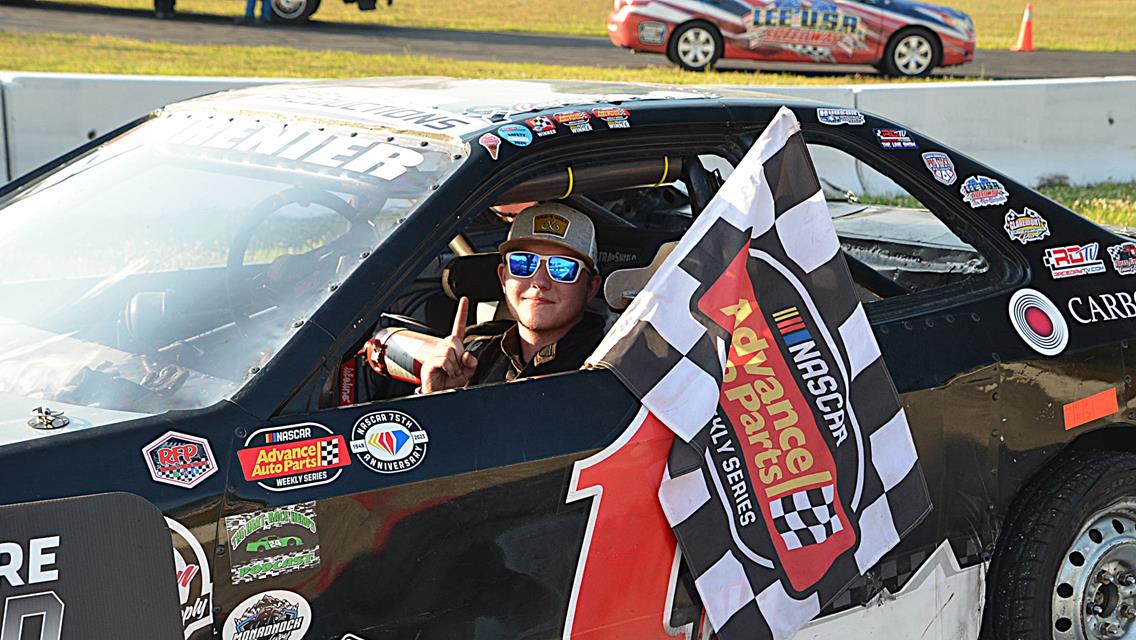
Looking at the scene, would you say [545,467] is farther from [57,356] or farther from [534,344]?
[57,356]

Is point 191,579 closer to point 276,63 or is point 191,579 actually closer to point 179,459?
point 179,459

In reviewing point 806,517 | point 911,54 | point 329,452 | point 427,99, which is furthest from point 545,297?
point 911,54

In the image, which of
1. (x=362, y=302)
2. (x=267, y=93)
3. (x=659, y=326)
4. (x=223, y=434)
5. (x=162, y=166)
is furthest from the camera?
(x=267, y=93)

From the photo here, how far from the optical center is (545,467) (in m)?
2.55

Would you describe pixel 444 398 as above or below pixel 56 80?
above

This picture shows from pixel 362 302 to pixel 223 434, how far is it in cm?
36

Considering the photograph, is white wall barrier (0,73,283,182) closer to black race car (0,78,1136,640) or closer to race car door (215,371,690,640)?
black race car (0,78,1136,640)

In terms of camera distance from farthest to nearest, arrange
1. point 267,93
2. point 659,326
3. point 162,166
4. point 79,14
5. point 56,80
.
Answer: point 79,14, point 56,80, point 267,93, point 162,166, point 659,326

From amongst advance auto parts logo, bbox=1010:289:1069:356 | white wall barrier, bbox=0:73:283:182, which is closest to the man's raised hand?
advance auto parts logo, bbox=1010:289:1069:356

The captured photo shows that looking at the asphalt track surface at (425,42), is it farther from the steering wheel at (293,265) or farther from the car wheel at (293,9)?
the steering wheel at (293,265)

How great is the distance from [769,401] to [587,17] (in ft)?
94.3

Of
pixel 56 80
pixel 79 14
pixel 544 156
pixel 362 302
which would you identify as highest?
pixel 544 156

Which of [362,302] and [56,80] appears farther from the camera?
[56,80]

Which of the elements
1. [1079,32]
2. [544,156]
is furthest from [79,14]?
[544,156]
